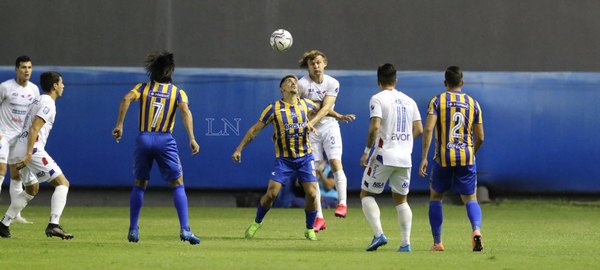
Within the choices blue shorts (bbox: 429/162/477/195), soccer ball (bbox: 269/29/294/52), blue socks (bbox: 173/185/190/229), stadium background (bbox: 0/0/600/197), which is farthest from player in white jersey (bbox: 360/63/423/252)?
stadium background (bbox: 0/0/600/197)

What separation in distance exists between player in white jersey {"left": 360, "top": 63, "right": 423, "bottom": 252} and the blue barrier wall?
8869mm

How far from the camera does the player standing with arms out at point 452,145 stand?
12297 mm

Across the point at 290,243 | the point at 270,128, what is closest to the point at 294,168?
the point at 290,243

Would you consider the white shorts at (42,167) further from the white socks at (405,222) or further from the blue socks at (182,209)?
the white socks at (405,222)

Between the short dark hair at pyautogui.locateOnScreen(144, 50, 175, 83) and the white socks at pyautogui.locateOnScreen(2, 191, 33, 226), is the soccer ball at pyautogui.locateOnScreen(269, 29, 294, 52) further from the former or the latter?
the short dark hair at pyautogui.locateOnScreen(144, 50, 175, 83)

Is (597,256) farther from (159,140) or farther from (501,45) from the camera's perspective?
(501,45)

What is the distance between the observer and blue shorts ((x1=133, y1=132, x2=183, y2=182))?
12781 millimetres

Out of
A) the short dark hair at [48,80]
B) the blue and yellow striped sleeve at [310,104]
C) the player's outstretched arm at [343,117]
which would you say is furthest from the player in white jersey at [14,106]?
the player's outstretched arm at [343,117]

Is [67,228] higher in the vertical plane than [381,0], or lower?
lower

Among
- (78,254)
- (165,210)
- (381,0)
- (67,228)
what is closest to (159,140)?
(78,254)

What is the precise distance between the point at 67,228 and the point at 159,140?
3.52 m

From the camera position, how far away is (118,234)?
48.2 ft

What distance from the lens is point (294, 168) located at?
45.6 feet

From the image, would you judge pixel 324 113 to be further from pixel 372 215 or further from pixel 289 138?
pixel 372 215
